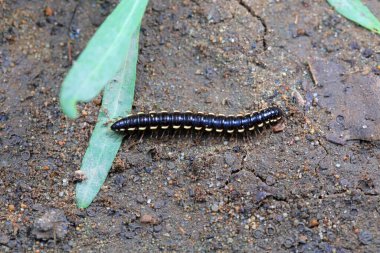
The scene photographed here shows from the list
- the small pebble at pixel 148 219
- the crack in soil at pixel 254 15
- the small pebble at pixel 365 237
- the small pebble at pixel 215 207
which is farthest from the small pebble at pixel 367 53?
the small pebble at pixel 148 219

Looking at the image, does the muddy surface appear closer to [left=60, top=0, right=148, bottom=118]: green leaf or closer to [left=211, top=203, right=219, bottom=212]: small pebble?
[left=211, top=203, right=219, bottom=212]: small pebble

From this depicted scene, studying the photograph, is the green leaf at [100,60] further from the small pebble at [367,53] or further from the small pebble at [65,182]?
the small pebble at [367,53]

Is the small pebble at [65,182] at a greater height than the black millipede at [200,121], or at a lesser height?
lesser

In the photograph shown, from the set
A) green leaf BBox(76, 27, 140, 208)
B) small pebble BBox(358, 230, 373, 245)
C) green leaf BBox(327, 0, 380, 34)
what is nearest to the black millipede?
green leaf BBox(76, 27, 140, 208)

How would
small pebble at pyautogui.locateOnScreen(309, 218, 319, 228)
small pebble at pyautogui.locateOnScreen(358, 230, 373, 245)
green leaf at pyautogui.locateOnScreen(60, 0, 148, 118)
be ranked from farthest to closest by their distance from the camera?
small pebble at pyautogui.locateOnScreen(309, 218, 319, 228)
small pebble at pyautogui.locateOnScreen(358, 230, 373, 245)
green leaf at pyautogui.locateOnScreen(60, 0, 148, 118)

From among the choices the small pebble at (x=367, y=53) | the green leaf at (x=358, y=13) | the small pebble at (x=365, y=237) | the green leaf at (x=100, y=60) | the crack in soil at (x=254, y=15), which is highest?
the green leaf at (x=100, y=60)
